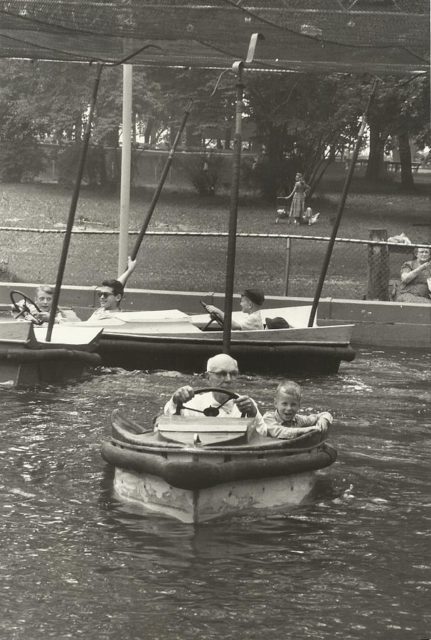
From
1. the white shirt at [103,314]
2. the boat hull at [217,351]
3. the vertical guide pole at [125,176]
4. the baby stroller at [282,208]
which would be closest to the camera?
the boat hull at [217,351]

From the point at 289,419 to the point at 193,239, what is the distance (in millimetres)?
23440

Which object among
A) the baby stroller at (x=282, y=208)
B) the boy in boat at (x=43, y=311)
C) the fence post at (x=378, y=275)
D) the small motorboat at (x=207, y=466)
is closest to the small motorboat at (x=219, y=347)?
the boy in boat at (x=43, y=311)

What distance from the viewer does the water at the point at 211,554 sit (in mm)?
8297

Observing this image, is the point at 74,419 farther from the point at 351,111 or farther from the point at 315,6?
the point at 351,111

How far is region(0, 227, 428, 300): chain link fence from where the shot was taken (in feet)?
75.5

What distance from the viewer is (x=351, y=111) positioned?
3631 centimetres

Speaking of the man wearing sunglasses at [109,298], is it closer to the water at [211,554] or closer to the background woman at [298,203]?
the water at [211,554]

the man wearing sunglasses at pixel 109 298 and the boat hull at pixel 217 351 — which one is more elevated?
the man wearing sunglasses at pixel 109 298

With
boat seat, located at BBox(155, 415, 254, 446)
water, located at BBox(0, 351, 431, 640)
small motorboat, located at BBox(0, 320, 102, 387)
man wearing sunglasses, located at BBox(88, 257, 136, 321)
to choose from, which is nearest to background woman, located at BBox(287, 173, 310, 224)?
man wearing sunglasses, located at BBox(88, 257, 136, 321)

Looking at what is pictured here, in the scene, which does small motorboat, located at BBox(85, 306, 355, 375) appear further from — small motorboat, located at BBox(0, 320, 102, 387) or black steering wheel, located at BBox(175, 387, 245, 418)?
black steering wheel, located at BBox(175, 387, 245, 418)

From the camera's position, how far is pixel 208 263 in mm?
29953

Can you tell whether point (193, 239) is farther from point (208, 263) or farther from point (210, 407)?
point (210, 407)

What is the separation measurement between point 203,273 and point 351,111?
10223 mm

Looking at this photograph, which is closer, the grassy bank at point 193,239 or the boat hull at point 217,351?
the boat hull at point 217,351
